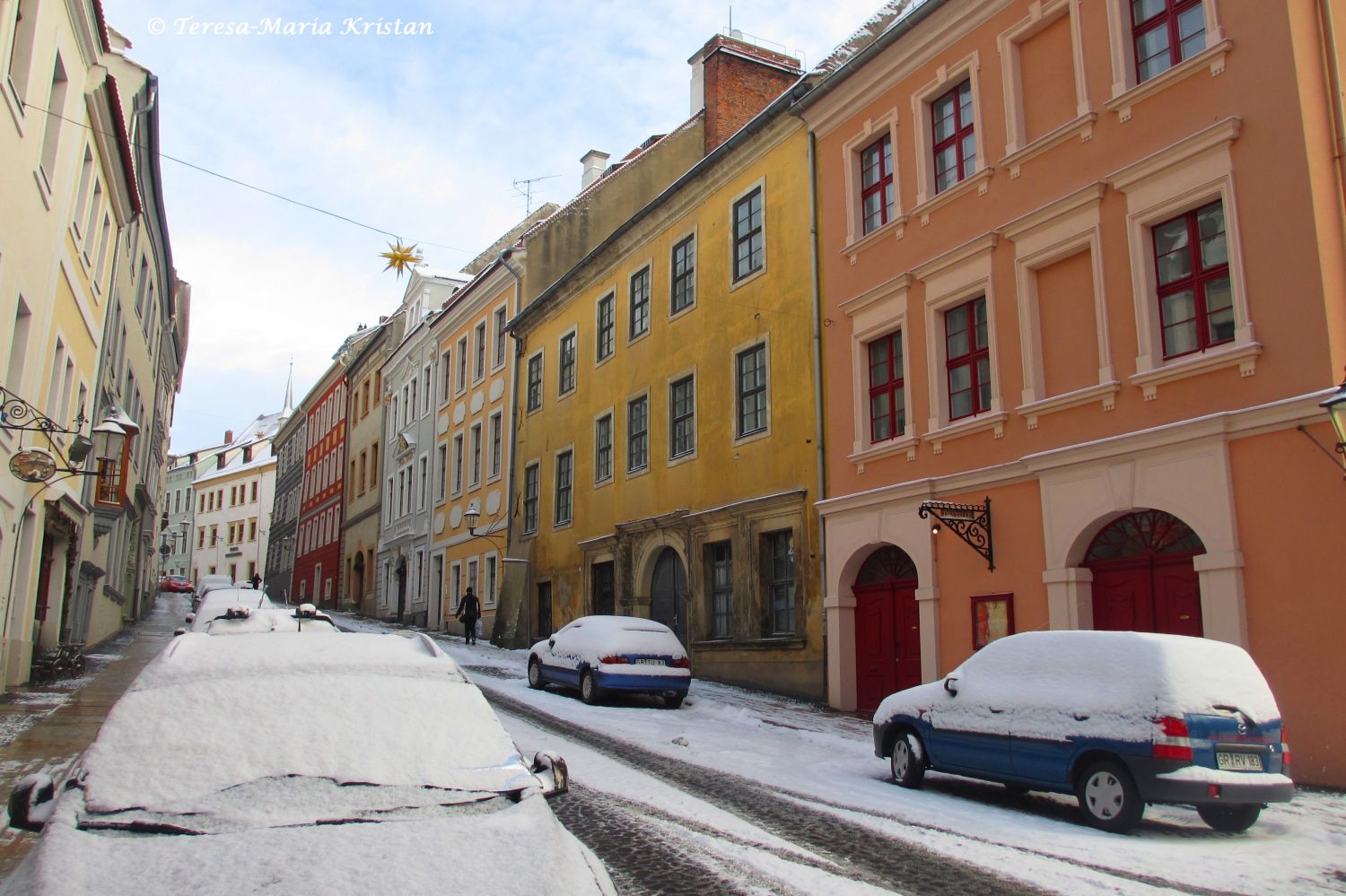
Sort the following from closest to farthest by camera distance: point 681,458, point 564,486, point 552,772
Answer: point 552,772 < point 681,458 < point 564,486

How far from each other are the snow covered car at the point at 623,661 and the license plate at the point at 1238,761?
9742mm

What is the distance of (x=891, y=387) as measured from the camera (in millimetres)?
17078

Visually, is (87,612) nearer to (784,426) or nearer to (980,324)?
(784,426)

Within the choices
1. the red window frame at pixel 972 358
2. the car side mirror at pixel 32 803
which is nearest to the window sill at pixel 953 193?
the red window frame at pixel 972 358

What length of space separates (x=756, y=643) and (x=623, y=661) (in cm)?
381

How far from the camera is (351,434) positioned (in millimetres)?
54750

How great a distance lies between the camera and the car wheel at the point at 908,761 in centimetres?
1009

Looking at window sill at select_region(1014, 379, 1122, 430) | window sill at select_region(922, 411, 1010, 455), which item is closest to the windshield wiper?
window sill at select_region(1014, 379, 1122, 430)

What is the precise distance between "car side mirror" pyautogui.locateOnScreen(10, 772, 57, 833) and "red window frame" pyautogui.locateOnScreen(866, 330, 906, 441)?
14.1 metres

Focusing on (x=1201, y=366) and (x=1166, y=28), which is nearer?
(x=1201, y=366)

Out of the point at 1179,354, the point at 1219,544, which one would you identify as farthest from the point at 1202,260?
the point at 1219,544

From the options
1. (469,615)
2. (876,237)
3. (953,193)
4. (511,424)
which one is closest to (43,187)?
(876,237)

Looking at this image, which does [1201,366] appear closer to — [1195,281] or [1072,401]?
[1195,281]

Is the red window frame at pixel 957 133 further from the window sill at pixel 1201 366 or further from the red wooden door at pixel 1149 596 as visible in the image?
the red wooden door at pixel 1149 596
